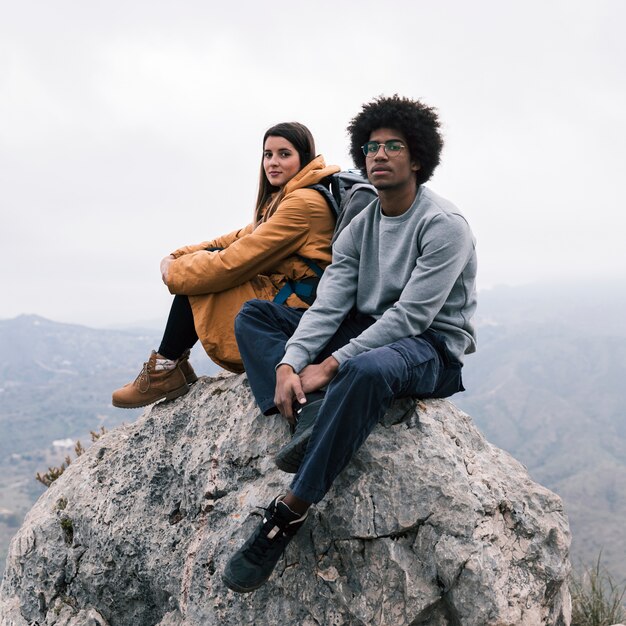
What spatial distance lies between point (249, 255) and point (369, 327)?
147 cm

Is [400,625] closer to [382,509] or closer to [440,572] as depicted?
[440,572]

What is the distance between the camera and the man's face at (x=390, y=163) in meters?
4.72

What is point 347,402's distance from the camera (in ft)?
13.0

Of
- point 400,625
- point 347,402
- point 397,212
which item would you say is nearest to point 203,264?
point 397,212

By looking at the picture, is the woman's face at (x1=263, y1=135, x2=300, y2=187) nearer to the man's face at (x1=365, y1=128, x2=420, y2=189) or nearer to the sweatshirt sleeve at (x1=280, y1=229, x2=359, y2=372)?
the sweatshirt sleeve at (x1=280, y1=229, x2=359, y2=372)

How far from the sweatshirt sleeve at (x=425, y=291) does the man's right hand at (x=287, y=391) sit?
0.39m

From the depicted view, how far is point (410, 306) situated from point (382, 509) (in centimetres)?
162

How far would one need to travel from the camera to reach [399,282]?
4.75 m

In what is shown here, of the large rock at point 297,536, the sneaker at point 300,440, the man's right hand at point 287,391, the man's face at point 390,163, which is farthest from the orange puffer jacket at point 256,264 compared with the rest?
the sneaker at point 300,440

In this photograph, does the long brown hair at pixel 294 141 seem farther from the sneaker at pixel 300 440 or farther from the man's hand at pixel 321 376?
the sneaker at pixel 300 440

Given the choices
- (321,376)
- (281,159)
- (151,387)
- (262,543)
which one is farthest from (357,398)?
(151,387)

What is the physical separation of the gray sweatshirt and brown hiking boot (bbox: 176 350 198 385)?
6.84 ft

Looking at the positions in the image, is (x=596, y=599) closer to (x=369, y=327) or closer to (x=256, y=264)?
(x=369, y=327)

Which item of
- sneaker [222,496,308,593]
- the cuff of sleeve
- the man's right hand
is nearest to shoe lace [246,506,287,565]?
sneaker [222,496,308,593]
